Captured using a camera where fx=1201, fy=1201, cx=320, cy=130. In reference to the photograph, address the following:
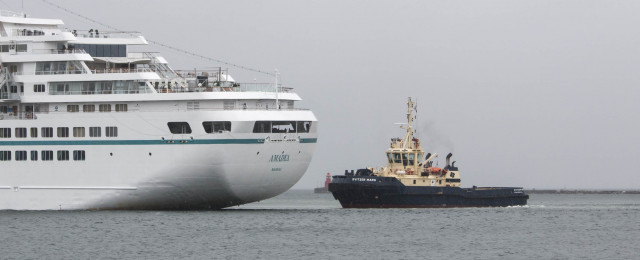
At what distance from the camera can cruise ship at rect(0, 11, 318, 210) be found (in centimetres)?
5891

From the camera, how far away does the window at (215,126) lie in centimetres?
5869

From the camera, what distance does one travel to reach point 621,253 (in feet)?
154

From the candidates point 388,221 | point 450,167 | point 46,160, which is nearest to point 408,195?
point 450,167

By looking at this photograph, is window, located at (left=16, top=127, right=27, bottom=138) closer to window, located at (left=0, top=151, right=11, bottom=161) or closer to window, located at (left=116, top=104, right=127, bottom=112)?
window, located at (left=0, top=151, right=11, bottom=161)

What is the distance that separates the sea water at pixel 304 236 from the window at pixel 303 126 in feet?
15.4

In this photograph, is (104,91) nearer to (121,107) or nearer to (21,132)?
(121,107)

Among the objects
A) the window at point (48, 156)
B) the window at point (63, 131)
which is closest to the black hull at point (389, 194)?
the window at point (63, 131)

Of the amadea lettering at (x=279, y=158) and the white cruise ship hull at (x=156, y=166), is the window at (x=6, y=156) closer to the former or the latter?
the white cruise ship hull at (x=156, y=166)

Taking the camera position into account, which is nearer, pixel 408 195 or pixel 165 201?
pixel 165 201

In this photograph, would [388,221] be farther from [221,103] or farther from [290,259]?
[290,259]

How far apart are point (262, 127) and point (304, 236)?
8.40 meters

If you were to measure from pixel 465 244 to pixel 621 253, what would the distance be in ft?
21.2

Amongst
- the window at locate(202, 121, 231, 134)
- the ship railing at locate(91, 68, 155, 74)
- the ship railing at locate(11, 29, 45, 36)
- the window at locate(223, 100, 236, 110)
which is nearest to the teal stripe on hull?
the window at locate(202, 121, 231, 134)

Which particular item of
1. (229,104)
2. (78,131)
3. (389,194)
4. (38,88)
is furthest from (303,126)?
(389,194)
